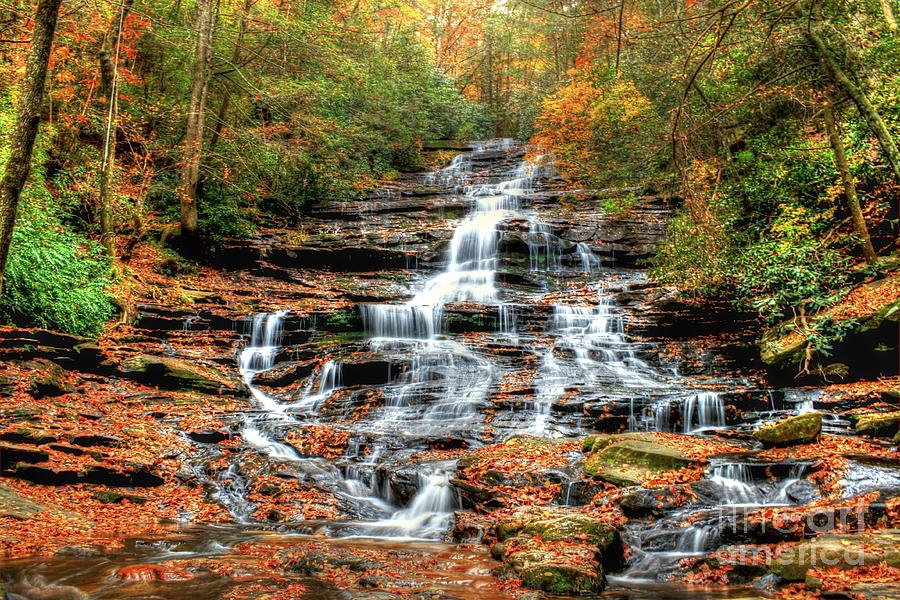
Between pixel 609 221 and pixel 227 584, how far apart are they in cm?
1673

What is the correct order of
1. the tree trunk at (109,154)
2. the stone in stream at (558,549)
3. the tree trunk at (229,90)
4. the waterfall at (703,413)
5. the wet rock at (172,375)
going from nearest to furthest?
the stone in stream at (558,549)
the waterfall at (703,413)
the wet rock at (172,375)
the tree trunk at (109,154)
the tree trunk at (229,90)

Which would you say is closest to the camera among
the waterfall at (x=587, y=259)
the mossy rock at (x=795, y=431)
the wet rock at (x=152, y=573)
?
the wet rock at (x=152, y=573)

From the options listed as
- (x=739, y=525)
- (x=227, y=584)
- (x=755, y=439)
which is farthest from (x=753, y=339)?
(x=227, y=584)

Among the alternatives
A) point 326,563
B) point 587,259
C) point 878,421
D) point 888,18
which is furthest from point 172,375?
point 888,18

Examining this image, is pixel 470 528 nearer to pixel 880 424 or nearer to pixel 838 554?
pixel 838 554

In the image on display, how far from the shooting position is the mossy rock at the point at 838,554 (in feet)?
15.1

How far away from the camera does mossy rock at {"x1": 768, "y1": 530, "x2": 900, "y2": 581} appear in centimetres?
460

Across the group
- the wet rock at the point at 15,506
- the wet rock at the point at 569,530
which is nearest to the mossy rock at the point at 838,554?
the wet rock at the point at 569,530

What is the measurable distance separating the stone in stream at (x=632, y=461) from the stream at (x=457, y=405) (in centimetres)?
33

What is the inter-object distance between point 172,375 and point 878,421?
1153cm

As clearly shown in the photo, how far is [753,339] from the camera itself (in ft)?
43.3

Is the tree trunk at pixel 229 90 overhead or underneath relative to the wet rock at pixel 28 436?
overhead

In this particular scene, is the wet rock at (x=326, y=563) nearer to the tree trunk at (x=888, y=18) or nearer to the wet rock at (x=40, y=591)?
the wet rock at (x=40, y=591)

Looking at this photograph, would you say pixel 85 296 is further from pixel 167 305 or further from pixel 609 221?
pixel 609 221
